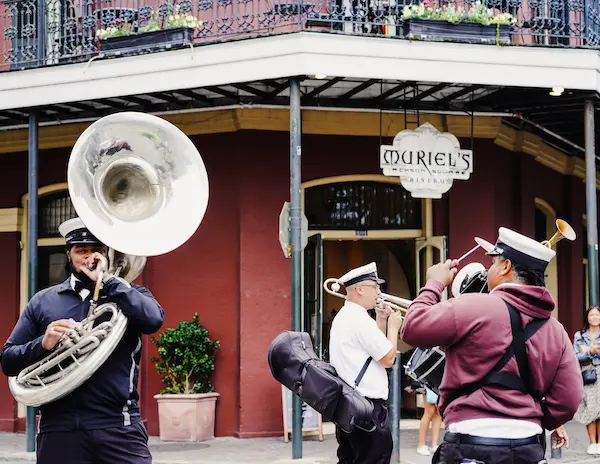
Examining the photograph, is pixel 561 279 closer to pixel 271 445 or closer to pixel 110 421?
pixel 271 445

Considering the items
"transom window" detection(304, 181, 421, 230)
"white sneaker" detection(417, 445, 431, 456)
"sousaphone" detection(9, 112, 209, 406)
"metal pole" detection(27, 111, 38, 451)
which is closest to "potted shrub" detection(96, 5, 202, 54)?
"metal pole" detection(27, 111, 38, 451)

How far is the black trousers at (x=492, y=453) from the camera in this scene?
4.30 meters

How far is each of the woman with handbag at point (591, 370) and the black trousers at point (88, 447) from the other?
24.2ft

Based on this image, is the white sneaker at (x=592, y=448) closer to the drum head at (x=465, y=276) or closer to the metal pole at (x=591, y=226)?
the metal pole at (x=591, y=226)

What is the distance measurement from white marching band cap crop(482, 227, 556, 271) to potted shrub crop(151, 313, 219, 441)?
8.16 metres

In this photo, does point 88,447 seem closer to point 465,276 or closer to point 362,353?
point 465,276

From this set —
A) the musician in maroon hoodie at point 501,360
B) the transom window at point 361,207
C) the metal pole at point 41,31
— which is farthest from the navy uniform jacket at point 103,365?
the transom window at point 361,207

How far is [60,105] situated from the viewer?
40.4ft

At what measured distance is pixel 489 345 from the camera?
427 cm

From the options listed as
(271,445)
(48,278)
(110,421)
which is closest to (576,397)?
(110,421)

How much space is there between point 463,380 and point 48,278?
10590mm

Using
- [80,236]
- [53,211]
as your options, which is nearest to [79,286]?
[80,236]

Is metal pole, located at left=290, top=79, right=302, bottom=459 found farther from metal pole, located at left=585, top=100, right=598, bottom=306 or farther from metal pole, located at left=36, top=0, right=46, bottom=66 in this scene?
metal pole, located at left=36, top=0, right=46, bottom=66

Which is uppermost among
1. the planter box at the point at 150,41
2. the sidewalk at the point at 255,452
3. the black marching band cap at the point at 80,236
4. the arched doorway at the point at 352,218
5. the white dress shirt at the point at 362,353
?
the planter box at the point at 150,41
